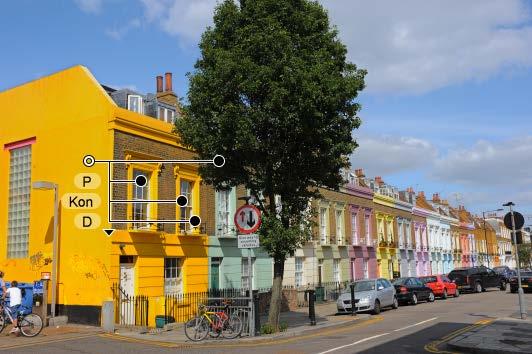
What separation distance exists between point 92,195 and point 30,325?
18.6 feet

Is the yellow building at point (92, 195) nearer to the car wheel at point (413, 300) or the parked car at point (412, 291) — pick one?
the parked car at point (412, 291)

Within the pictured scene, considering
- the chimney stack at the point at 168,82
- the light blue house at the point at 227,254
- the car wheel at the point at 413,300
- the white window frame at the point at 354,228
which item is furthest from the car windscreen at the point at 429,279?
the chimney stack at the point at 168,82

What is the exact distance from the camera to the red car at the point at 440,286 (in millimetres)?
33656

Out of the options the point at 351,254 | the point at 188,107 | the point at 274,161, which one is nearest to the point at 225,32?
the point at 188,107

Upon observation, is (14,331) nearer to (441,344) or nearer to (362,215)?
(441,344)

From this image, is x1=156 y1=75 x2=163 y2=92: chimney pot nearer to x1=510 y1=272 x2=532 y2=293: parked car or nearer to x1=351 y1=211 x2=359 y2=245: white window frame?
x1=351 y1=211 x2=359 y2=245: white window frame

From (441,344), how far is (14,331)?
1204 cm

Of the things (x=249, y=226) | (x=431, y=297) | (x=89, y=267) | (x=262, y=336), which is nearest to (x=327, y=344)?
(x=262, y=336)

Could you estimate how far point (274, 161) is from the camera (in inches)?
658

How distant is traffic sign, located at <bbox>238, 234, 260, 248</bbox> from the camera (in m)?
15.2

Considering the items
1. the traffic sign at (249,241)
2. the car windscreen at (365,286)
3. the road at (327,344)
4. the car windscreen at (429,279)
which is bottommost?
the road at (327,344)

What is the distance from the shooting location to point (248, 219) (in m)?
15.4

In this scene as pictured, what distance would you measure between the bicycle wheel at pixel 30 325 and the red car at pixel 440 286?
2360cm

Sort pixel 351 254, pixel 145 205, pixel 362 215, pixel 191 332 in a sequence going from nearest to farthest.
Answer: pixel 191 332
pixel 145 205
pixel 351 254
pixel 362 215
